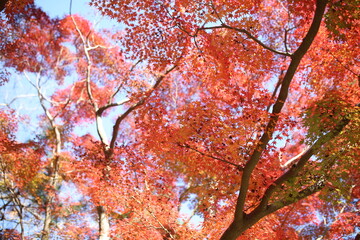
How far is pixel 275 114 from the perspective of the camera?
5.23 meters

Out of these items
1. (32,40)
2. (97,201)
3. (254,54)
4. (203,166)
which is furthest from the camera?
(32,40)

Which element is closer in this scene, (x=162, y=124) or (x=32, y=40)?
(x=162, y=124)

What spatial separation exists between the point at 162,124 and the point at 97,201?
344 centimetres

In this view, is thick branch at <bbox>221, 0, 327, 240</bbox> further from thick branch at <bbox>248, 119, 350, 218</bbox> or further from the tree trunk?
the tree trunk

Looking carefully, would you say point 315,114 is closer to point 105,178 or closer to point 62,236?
point 105,178

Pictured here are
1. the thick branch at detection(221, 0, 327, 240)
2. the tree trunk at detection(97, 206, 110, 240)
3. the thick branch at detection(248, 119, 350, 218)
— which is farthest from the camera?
the tree trunk at detection(97, 206, 110, 240)

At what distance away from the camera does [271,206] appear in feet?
18.0

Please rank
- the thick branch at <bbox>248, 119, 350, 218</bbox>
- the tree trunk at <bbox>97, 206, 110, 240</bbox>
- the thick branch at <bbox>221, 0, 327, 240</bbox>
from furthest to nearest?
the tree trunk at <bbox>97, 206, 110, 240</bbox> → the thick branch at <bbox>248, 119, 350, 218</bbox> → the thick branch at <bbox>221, 0, 327, 240</bbox>

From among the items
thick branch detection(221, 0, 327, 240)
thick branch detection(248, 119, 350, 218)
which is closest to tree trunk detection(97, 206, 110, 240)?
thick branch detection(221, 0, 327, 240)

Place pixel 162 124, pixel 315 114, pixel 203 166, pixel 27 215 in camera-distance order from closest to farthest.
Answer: pixel 315 114 < pixel 203 166 < pixel 162 124 < pixel 27 215

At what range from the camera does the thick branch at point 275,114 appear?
15.7ft

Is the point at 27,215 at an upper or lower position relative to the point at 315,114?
upper

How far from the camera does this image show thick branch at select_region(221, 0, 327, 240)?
→ 4797 mm

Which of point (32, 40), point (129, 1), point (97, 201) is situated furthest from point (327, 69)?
point (32, 40)
